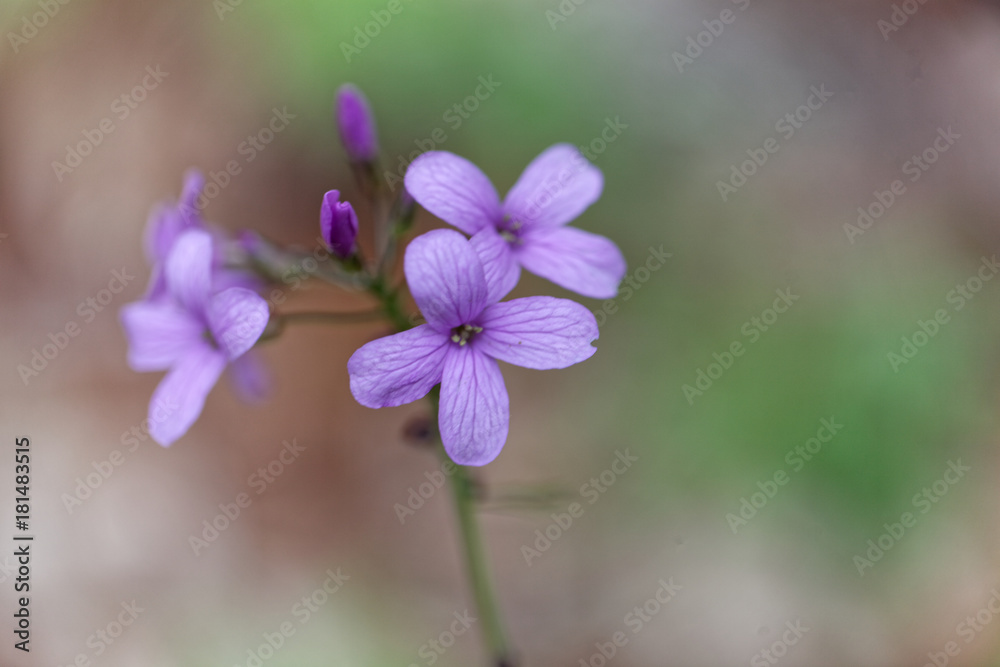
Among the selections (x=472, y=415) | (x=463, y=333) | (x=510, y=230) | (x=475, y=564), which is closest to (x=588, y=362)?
(x=475, y=564)

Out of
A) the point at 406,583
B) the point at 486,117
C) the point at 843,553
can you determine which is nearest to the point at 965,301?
the point at 843,553

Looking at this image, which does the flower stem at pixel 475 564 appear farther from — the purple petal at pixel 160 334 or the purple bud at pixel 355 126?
the purple bud at pixel 355 126

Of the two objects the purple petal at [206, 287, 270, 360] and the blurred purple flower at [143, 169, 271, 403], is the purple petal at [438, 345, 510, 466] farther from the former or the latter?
the blurred purple flower at [143, 169, 271, 403]

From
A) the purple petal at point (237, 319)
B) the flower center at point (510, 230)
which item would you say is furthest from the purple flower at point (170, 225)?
the flower center at point (510, 230)

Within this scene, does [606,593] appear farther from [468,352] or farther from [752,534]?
[468,352]

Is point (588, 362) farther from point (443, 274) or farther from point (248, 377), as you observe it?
point (443, 274)

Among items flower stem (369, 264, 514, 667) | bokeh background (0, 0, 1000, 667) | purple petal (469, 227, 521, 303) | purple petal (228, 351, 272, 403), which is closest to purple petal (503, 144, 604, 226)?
purple petal (469, 227, 521, 303)
